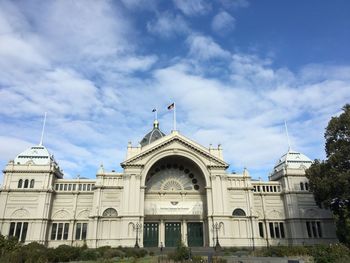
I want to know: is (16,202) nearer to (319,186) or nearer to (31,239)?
(31,239)

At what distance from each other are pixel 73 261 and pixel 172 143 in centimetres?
2829

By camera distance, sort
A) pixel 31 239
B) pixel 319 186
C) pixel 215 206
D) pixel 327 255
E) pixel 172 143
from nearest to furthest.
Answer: pixel 327 255
pixel 319 186
pixel 31 239
pixel 215 206
pixel 172 143

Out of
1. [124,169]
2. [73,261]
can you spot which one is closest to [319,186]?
[124,169]

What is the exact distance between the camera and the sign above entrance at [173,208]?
51469 mm

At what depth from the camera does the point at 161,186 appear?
5522cm

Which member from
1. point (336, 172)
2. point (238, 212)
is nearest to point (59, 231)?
point (238, 212)

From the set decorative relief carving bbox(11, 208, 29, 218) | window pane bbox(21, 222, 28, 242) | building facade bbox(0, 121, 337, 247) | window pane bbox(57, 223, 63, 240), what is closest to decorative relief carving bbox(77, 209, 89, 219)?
building facade bbox(0, 121, 337, 247)

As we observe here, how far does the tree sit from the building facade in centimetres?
1043

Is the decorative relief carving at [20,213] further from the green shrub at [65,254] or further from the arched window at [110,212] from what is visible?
the green shrub at [65,254]

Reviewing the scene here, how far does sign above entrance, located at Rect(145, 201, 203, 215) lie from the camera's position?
5147cm

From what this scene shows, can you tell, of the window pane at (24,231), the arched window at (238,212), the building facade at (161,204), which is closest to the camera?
the window pane at (24,231)

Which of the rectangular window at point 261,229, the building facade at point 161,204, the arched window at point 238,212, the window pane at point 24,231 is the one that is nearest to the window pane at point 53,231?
the building facade at point 161,204

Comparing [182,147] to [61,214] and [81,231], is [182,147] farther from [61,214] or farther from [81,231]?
[61,214]

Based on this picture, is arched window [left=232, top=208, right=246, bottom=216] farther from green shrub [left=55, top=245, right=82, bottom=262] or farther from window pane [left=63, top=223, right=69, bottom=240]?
green shrub [left=55, top=245, right=82, bottom=262]
